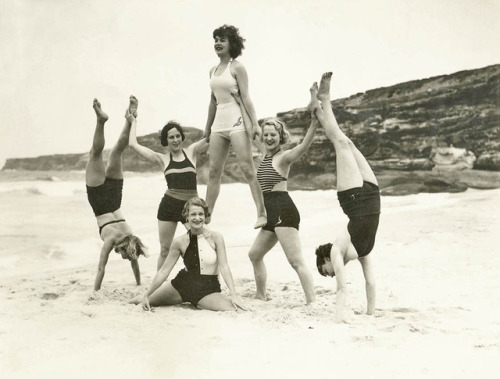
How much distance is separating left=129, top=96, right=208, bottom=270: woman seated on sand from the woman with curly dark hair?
24cm

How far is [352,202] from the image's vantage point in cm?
429

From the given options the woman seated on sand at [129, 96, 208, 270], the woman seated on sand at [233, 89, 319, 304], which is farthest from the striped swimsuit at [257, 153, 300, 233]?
the woman seated on sand at [129, 96, 208, 270]

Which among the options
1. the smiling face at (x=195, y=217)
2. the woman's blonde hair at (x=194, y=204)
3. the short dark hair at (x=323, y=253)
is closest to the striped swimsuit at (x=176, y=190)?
the woman's blonde hair at (x=194, y=204)

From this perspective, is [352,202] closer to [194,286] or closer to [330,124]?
[330,124]

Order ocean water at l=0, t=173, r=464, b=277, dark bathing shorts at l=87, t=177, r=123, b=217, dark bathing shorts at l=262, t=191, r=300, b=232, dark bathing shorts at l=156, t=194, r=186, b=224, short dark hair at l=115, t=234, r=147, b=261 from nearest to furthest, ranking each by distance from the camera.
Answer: dark bathing shorts at l=262, t=191, r=300, b=232 → dark bathing shorts at l=156, t=194, r=186, b=224 → short dark hair at l=115, t=234, r=147, b=261 → dark bathing shorts at l=87, t=177, r=123, b=217 → ocean water at l=0, t=173, r=464, b=277

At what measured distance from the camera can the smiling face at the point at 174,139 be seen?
16.9ft

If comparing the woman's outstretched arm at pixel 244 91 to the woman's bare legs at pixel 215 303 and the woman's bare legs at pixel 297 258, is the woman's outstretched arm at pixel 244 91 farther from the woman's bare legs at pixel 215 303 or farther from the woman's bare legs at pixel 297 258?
the woman's bare legs at pixel 215 303

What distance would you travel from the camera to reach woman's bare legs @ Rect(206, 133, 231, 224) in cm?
526

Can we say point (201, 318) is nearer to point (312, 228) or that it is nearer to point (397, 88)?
point (312, 228)

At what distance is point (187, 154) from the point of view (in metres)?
5.22

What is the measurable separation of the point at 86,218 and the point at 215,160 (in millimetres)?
5854

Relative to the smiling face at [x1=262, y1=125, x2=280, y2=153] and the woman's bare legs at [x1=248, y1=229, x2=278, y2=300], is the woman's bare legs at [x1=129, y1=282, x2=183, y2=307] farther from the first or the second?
the smiling face at [x1=262, y1=125, x2=280, y2=153]

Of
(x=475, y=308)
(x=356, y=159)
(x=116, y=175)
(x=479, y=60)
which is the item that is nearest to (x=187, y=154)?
(x=116, y=175)

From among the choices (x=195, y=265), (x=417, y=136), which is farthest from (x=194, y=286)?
(x=417, y=136)
